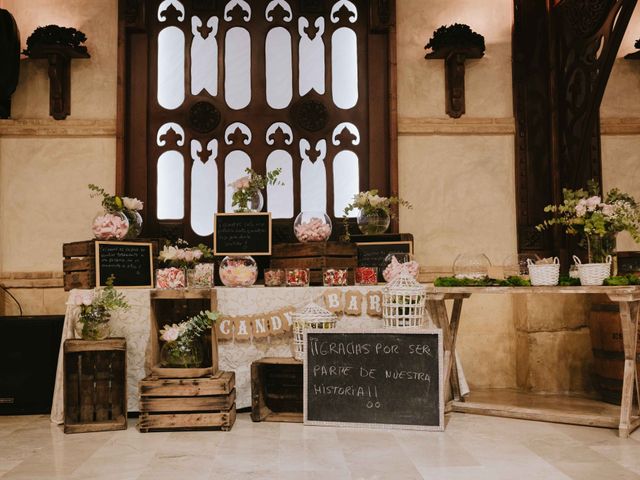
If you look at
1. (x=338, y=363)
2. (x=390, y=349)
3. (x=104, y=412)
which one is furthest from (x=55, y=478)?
(x=390, y=349)

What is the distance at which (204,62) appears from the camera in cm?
551

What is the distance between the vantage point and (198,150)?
17.9 ft

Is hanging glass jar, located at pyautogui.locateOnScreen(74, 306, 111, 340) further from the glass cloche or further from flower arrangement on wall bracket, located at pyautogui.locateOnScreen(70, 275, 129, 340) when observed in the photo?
the glass cloche

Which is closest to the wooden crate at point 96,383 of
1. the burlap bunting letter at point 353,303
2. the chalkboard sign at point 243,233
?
the chalkboard sign at point 243,233

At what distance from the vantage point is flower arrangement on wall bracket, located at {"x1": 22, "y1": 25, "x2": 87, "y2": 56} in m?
5.07

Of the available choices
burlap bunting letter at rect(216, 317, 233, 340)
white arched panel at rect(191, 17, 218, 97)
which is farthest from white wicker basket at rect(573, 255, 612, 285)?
white arched panel at rect(191, 17, 218, 97)

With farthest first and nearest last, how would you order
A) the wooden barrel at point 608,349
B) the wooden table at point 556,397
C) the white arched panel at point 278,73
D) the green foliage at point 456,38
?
the white arched panel at point 278,73 < the green foliage at point 456,38 < the wooden barrel at point 608,349 < the wooden table at point 556,397

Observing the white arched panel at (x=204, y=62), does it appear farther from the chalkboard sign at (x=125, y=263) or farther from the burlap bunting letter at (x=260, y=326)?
the burlap bunting letter at (x=260, y=326)

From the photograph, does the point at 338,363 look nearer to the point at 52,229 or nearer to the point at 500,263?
the point at 500,263

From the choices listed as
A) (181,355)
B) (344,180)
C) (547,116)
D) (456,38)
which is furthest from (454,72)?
(181,355)

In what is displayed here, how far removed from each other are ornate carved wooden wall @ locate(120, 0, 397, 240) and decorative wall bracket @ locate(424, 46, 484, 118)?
48 centimetres

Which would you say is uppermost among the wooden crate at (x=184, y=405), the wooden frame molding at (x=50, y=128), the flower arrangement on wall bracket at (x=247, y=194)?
the wooden frame molding at (x=50, y=128)

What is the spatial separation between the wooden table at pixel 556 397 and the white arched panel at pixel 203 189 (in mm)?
1996

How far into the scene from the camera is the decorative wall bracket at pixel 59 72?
5.13 metres
